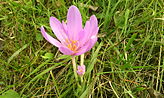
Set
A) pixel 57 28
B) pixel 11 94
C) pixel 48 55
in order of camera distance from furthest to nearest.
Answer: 1. pixel 48 55
2. pixel 11 94
3. pixel 57 28

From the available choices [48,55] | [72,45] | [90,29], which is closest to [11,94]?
[48,55]

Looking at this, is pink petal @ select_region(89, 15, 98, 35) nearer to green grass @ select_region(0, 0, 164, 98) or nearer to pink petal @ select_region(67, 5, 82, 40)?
pink petal @ select_region(67, 5, 82, 40)

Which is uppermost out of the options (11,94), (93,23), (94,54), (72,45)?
(93,23)

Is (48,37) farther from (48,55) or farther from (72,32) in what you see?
(48,55)

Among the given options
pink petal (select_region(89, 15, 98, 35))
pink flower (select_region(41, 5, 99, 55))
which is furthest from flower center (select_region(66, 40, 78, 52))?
pink petal (select_region(89, 15, 98, 35))

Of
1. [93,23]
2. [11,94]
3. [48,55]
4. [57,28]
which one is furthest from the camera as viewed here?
[48,55]

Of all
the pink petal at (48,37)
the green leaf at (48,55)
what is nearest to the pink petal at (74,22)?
the pink petal at (48,37)
